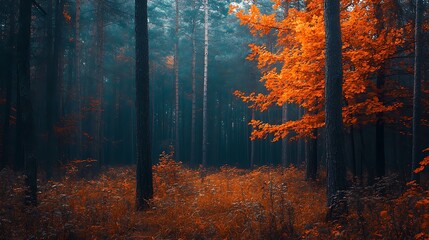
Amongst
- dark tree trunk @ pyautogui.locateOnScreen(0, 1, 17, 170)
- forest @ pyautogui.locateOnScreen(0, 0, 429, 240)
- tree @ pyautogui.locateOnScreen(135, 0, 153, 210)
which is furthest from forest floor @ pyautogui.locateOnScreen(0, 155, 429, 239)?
dark tree trunk @ pyautogui.locateOnScreen(0, 1, 17, 170)

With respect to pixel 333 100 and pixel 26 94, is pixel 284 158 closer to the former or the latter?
pixel 333 100

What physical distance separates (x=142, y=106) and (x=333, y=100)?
5593 millimetres

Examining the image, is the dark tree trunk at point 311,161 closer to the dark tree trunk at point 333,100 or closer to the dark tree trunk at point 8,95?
the dark tree trunk at point 333,100

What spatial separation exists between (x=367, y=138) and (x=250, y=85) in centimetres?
1155

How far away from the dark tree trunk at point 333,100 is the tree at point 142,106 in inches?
210

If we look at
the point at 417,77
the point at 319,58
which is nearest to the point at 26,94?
the point at 319,58

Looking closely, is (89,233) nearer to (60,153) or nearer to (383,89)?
(383,89)

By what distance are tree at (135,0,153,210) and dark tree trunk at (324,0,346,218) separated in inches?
210

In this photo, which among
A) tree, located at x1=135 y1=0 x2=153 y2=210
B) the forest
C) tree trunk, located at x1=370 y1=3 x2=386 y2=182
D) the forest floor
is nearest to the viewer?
the forest floor

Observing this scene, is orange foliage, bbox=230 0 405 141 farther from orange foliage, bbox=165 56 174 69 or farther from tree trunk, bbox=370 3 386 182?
orange foliage, bbox=165 56 174 69

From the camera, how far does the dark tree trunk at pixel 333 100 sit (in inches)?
294

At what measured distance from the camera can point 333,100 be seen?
24.8 ft

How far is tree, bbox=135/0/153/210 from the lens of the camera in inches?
375

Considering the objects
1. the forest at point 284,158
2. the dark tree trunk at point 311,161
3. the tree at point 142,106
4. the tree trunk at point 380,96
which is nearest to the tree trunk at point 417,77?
the forest at point 284,158
